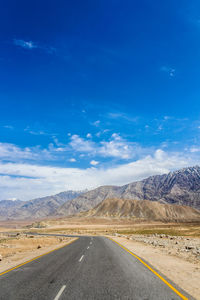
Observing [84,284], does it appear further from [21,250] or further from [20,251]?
[21,250]

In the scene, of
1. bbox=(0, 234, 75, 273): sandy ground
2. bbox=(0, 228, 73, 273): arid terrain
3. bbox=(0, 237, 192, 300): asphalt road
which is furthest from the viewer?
bbox=(0, 228, 73, 273): arid terrain

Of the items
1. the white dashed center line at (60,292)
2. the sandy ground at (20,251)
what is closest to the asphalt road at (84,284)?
the white dashed center line at (60,292)

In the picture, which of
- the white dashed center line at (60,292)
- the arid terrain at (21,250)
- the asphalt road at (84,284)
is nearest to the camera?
the white dashed center line at (60,292)

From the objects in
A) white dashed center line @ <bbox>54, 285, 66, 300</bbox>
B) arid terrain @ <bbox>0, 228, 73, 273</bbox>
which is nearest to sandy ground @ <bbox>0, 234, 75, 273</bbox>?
arid terrain @ <bbox>0, 228, 73, 273</bbox>

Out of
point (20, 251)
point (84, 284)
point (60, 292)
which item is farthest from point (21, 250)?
point (60, 292)

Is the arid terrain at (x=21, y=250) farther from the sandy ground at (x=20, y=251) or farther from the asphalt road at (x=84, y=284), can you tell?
the asphalt road at (x=84, y=284)

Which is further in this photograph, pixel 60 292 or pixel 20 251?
pixel 20 251

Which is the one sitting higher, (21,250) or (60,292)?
(60,292)

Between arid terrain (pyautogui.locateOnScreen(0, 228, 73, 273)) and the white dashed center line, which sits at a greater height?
the white dashed center line

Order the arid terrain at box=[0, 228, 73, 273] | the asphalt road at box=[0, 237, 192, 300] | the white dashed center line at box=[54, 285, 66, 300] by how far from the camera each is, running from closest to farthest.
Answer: the white dashed center line at box=[54, 285, 66, 300], the asphalt road at box=[0, 237, 192, 300], the arid terrain at box=[0, 228, 73, 273]

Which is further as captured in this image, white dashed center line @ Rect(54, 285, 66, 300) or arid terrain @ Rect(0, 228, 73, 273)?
arid terrain @ Rect(0, 228, 73, 273)

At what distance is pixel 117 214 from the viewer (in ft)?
655

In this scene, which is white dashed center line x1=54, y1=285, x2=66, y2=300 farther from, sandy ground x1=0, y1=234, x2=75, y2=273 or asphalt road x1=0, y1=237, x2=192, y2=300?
sandy ground x1=0, y1=234, x2=75, y2=273

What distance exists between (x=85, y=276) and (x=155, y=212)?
197 metres
